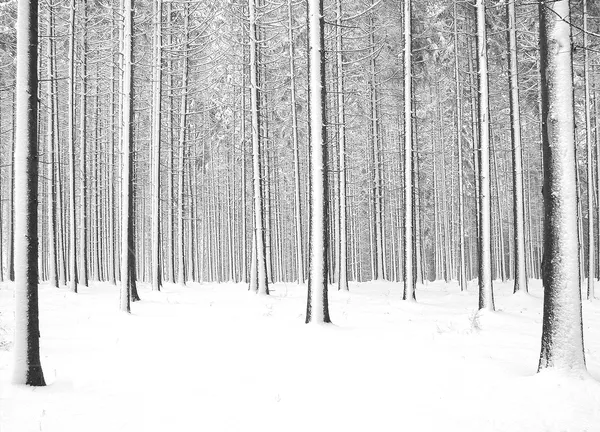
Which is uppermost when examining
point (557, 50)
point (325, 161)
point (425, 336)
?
point (557, 50)

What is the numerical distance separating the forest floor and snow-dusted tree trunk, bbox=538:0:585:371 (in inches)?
18.2

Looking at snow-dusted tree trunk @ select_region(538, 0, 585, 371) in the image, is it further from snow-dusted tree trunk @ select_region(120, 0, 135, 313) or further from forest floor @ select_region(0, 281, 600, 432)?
snow-dusted tree trunk @ select_region(120, 0, 135, 313)

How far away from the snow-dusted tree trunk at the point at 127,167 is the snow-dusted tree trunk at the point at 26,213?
6.11 meters

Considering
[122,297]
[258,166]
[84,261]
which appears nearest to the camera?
[122,297]

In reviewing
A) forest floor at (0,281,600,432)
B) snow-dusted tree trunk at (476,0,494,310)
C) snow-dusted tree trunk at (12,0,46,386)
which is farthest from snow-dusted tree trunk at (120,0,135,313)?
snow-dusted tree trunk at (476,0,494,310)

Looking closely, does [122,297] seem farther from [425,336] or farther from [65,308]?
[425,336]

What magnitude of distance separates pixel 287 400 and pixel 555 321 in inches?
147

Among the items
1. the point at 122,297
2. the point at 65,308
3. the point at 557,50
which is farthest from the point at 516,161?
the point at 65,308

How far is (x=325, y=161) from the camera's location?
9.78 metres

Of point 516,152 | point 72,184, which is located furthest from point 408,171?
point 72,184

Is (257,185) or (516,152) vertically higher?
(516,152)

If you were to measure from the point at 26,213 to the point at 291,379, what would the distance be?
4.20m

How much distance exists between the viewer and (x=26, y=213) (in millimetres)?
5785

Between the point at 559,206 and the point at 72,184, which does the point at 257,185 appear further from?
the point at 559,206
